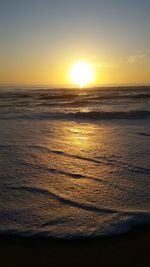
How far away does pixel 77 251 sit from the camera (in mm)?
2357

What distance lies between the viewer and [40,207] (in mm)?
2996

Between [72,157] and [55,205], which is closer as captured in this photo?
[55,205]

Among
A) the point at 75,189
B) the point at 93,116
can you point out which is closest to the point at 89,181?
the point at 75,189

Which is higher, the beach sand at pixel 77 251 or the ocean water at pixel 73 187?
the ocean water at pixel 73 187

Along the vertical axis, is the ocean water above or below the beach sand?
above

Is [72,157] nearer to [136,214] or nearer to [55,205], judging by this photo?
[55,205]

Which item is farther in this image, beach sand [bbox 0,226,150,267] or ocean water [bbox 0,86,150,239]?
ocean water [bbox 0,86,150,239]

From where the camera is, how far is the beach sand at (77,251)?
222cm

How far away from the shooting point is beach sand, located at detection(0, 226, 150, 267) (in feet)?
7.29

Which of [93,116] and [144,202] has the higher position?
[93,116]

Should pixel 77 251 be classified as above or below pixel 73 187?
below

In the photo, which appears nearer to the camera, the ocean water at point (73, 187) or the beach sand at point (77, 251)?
the beach sand at point (77, 251)

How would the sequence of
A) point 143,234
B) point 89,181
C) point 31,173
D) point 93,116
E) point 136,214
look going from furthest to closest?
point 93,116 → point 31,173 → point 89,181 → point 136,214 → point 143,234

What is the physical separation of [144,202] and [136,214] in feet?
1.01
